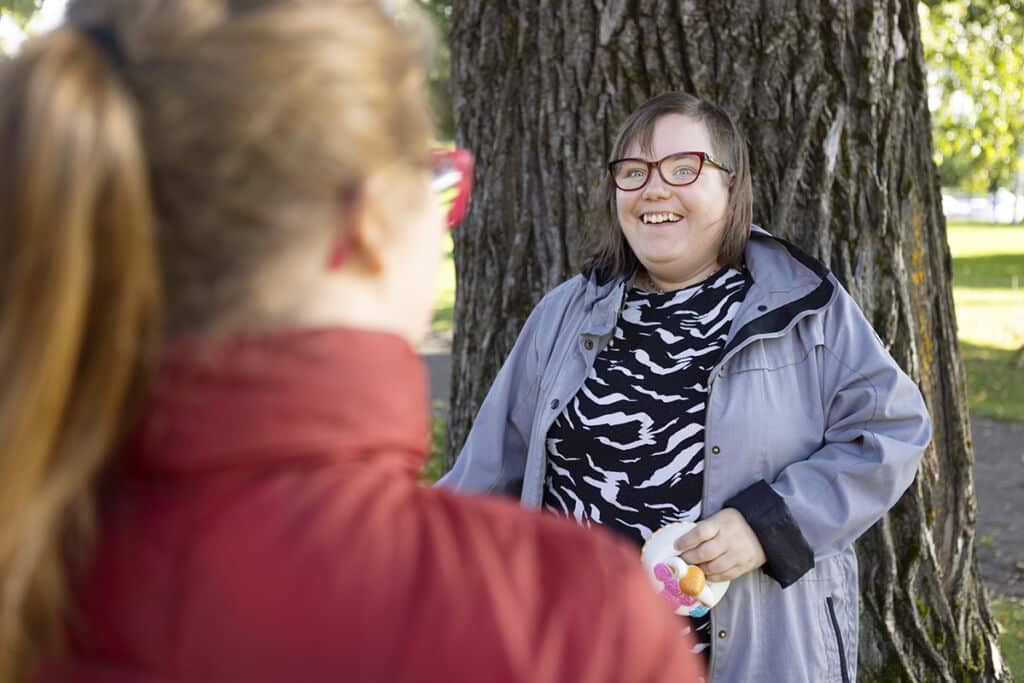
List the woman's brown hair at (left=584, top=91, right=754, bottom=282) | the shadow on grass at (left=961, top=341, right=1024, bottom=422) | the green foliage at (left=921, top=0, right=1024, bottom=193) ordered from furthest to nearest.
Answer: the green foliage at (left=921, top=0, right=1024, bottom=193) < the shadow on grass at (left=961, top=341, right=1024, bottom=422) < the woman's brown hair at (left=584, top=91, right=754, bottom=282)

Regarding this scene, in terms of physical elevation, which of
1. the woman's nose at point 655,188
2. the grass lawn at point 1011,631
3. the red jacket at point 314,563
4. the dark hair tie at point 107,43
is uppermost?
the dark hair tie at point 107,43

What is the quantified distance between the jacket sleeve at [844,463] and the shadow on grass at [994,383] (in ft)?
28.0

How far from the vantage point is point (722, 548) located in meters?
2.63

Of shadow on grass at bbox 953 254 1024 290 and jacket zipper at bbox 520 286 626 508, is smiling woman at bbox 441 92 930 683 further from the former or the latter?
shadow on grass at bbox 953 254 1024 290

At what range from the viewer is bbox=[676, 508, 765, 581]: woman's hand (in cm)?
263

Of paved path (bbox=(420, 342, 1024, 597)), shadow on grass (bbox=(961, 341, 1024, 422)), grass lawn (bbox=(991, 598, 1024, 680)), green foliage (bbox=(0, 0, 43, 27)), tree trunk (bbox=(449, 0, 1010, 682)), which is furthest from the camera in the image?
shadow on grass (bbox=(961, 341, 1024, 422))

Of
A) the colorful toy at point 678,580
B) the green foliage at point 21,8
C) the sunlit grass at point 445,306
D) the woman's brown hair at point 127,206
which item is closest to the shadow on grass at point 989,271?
the sunlit grass at point 445,306

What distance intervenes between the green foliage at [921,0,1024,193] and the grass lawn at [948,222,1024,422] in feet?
7.66

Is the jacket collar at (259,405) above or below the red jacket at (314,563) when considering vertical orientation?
above

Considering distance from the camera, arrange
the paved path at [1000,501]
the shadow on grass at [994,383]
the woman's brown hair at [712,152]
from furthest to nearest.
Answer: the shadow on grass at [994,383], the paved path at [1000,501], the woman's brown hair at [712,152]

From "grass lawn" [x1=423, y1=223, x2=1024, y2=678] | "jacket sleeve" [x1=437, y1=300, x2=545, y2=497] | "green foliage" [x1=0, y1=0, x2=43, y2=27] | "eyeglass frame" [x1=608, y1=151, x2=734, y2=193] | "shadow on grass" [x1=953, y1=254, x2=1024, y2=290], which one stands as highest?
"green foliage" [x1=0, y1=0, x2=43, y2=27]

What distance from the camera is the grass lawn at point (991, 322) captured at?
1168 centimetres

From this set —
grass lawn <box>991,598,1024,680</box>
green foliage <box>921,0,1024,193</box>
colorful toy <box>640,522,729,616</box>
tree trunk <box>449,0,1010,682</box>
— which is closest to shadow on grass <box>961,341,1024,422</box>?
green foliage <box>921,0,1024,193</box>

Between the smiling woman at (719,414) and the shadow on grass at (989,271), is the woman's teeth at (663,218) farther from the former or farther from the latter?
the shadow on grass at (989,271)
